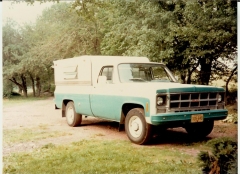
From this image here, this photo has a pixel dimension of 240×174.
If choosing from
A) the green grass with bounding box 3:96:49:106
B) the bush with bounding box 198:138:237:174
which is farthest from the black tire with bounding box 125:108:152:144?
the green grass with bounding box 3:96:49:106

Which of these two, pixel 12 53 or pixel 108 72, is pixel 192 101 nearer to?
pixel 108 72

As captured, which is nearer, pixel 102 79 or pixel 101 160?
pixel 101 160

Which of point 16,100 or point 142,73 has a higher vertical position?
point 142,73

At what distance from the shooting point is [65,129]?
675cm

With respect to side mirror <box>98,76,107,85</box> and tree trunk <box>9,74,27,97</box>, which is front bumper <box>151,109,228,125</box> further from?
tree trunk <box>9,74,27,97</box>

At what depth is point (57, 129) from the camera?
21.7 feet

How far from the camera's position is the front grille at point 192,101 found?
488cm

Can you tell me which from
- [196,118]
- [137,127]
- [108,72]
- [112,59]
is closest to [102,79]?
[108,72]

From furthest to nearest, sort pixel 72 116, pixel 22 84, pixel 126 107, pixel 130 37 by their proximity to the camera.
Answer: pixel 72 116 < pixel 130 37 < pixel 126 107 < pixel 22 84

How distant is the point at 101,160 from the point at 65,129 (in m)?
2.69

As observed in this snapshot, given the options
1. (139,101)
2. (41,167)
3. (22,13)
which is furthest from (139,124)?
(22,13)

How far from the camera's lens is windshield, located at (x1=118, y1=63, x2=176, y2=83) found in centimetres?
573

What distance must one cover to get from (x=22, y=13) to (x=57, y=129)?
9.88 ft

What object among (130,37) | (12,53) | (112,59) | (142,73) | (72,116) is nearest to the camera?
(12,53)
